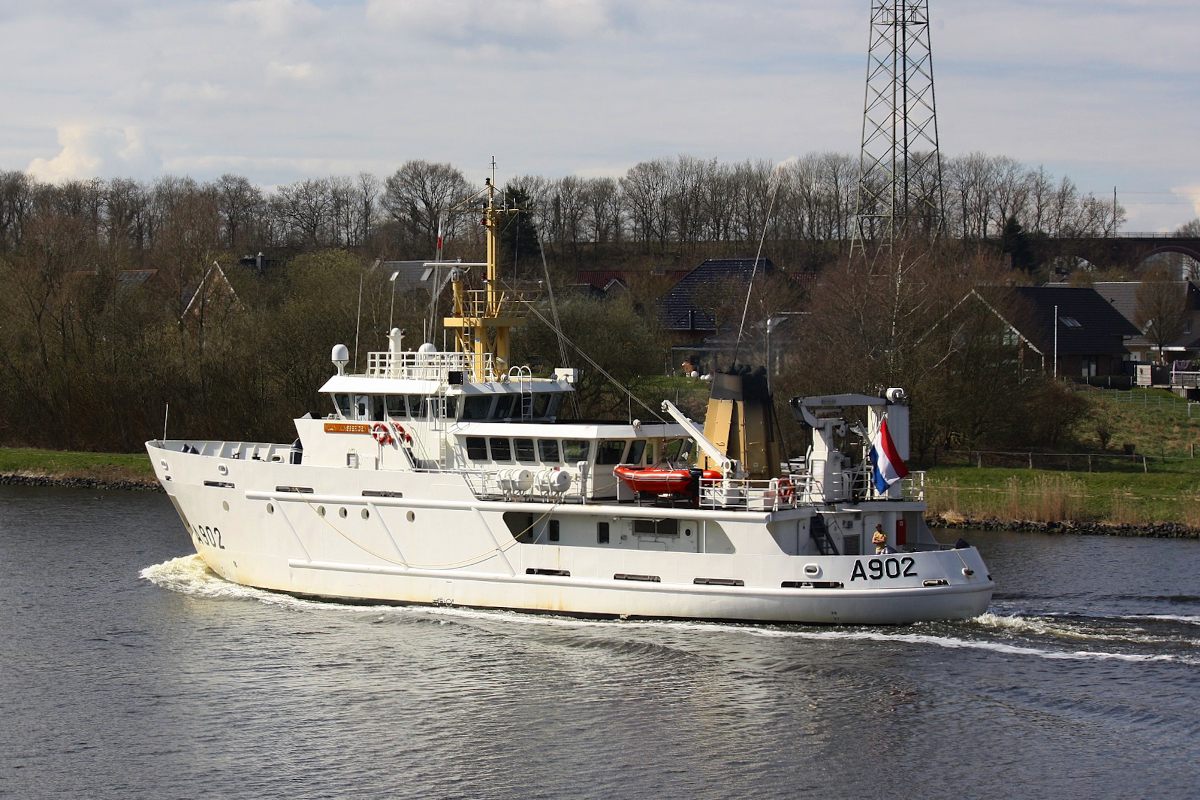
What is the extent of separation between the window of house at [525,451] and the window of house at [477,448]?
0.65 meters

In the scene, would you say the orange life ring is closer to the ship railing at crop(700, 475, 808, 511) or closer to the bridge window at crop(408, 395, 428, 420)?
the bridge window at crop(408, 395, 428, 420)

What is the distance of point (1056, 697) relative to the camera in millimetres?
19375

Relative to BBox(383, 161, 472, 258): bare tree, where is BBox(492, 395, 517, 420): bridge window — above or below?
below

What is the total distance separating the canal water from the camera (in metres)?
16.8

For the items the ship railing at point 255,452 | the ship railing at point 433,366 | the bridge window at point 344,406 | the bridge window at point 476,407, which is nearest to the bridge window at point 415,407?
the ship railing at point 433,366

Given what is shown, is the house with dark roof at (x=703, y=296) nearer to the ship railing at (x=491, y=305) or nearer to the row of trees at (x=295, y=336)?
the row of trees at (x=295, y=336)

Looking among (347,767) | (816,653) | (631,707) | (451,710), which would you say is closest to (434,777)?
(347,767)

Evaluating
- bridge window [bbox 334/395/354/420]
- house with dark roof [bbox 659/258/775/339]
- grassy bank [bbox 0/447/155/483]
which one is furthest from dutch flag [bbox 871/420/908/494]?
house with dark roof [bbox 659/258/775/339]

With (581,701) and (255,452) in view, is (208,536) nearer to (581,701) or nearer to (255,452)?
(255,452)

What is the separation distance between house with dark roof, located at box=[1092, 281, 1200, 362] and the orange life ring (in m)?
55.0

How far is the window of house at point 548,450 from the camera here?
24.9 m

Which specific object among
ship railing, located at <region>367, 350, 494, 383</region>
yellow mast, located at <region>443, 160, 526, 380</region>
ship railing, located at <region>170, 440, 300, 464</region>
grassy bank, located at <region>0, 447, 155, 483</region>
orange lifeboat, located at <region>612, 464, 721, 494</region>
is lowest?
grassy bank, located at <region>0, 447, 155, 483</region>

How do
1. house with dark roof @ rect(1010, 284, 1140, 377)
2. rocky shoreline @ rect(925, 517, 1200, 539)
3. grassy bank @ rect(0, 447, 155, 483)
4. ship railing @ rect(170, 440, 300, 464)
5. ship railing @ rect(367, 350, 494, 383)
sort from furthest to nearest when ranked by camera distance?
house with dark roof @ rect(1010, 284, 1140, 377), grassy bank @ rect(0, 447, 155, 483), rocky shoreline @ rect(925, 517, 1200, 539), ship railing @ rect(170, 440, 300, 464), ship railing @ rect(367, 350, 494, 383)

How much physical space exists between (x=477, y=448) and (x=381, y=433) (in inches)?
79.9
